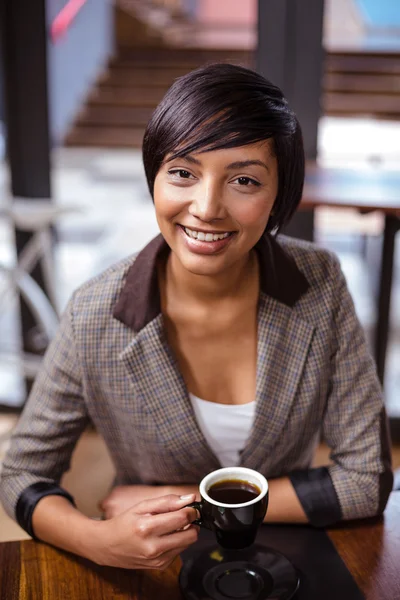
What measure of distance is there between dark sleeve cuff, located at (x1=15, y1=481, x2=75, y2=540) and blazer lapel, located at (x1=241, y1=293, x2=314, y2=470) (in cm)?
32

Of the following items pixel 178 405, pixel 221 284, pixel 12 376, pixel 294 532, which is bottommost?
pixel 12 376

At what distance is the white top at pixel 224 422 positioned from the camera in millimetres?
A: 1333

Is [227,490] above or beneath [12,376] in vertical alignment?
above

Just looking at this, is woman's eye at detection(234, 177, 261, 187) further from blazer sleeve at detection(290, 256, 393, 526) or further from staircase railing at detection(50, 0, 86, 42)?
staircase railing at detection(50, 0, 86, 42)

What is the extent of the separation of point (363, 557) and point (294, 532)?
0.12 meters

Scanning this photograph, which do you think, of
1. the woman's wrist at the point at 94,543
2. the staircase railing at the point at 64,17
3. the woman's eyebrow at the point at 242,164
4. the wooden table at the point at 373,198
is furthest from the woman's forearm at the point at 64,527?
the staircase railing at the point at 64,17

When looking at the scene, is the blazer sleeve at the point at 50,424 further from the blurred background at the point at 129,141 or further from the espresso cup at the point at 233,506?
the blurred background at the point at 129,141

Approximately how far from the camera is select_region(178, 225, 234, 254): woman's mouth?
113 cm

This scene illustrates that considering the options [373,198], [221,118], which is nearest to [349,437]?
[221,118]

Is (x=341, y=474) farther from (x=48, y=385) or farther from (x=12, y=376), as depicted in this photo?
(x=12, y=376)

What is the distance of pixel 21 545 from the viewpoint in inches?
45.4

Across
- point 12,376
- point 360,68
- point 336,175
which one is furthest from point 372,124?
point 12,376

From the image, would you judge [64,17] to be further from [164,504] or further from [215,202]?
[164,504]

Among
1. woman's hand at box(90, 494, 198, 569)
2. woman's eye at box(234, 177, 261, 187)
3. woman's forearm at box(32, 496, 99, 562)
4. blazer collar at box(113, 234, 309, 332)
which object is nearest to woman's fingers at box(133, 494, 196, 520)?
woman's hand at box(90, 494, 198, 569)
